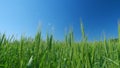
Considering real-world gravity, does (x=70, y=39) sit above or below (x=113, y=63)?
above

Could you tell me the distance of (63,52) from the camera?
2.88 metres

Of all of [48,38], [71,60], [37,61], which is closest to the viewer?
[37,61]

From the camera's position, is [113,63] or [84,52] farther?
[113,63]

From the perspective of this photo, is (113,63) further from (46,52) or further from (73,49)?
(46,52)

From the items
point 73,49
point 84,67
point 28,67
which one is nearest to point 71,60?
point 73,49

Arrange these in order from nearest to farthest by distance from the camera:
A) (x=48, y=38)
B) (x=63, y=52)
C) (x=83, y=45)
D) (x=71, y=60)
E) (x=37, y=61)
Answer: (x=37, y=61), (x=83, y=45), (x=48, y=38), (x=71, y=60), (x=63, y=52)

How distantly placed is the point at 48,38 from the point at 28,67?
34 cm

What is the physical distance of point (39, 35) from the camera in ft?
6.19

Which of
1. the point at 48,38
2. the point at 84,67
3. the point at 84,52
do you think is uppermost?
the point at 48,38

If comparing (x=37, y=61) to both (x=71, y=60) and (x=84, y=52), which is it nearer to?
A: (x=84, y=52)

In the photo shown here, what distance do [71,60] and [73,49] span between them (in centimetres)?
14

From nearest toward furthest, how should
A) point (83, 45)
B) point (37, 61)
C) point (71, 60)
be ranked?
point (37, 61), point (83, 45), point (71, 60)

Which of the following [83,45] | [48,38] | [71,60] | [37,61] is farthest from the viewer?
[71,60]

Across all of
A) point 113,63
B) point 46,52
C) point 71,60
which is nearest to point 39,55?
point 46,52
